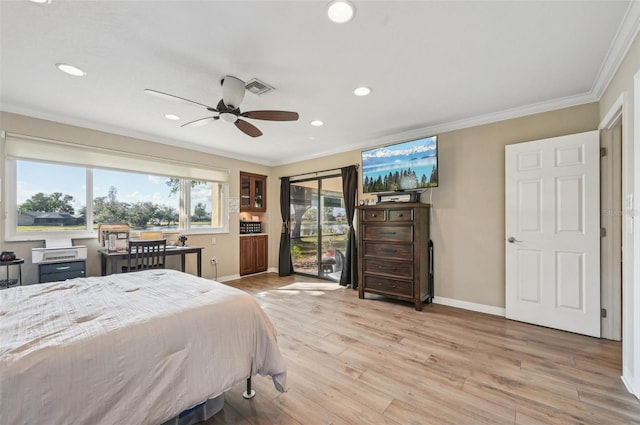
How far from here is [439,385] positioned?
190 centimetres

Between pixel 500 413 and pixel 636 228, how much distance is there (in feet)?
4.95

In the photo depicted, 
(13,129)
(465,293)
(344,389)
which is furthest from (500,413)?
(13,129)

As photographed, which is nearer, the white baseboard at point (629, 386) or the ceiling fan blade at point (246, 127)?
the white baseboard at point (629, 386)

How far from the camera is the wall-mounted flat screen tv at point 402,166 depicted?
3.49 m

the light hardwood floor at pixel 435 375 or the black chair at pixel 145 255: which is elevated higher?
the black chair at pixel 145 255

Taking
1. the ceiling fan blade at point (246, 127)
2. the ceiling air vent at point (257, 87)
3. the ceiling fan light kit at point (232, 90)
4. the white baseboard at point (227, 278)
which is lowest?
the white baseboard at point (227, 278)

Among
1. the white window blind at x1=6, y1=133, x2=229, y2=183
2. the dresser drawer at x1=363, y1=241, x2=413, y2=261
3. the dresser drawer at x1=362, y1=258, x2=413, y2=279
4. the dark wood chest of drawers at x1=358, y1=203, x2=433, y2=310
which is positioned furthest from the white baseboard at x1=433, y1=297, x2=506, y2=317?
the white window blind at x1=6, y1=133, x2=229, y2=183

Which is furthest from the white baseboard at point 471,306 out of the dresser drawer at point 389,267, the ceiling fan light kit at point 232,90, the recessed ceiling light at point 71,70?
the recessed ceiling light at point 71,70

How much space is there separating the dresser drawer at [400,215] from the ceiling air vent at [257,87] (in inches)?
85.4

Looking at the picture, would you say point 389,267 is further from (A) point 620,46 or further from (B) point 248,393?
(A) point 620,46

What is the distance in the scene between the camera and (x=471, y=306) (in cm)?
343

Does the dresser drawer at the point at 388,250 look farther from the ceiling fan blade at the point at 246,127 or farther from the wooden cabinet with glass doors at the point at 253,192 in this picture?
the wooden cabinet with glass doors at the point at 253,192

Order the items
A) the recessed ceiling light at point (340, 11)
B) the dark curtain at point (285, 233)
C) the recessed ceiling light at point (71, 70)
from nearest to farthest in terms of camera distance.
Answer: the recessed ceiling light at point (340, 11)
the recessed ceiling light at point (71, 70)
the dark curtain at point (285, 233)

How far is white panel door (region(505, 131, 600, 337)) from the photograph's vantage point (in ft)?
8.64
